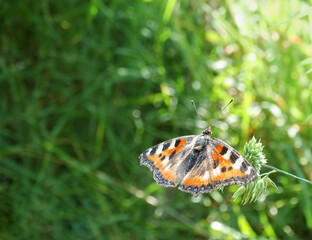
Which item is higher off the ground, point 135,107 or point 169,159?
point 135,107

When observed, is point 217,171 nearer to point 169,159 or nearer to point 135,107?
point 169,159

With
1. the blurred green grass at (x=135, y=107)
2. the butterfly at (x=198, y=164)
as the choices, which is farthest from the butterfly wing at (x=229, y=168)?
the blurred green grass at (x=135, y=107)

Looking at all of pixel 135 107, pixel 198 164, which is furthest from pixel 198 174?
pixel 135 107

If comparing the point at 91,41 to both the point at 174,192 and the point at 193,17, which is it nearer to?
the point at 193,17

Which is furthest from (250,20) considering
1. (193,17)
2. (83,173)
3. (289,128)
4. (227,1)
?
(83,173)

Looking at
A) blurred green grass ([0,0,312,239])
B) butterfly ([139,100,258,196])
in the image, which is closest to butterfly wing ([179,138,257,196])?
butterfly ([139,100,258,196])

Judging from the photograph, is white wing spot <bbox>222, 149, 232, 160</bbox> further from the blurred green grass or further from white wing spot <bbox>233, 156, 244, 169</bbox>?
the blurred green grass
